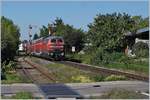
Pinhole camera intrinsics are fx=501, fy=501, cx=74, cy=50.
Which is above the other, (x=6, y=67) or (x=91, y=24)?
(x=91, y=24)

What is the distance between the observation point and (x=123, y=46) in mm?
68562

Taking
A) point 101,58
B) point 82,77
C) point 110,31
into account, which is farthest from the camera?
point 110,31

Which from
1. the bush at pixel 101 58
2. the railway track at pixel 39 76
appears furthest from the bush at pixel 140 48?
the railway track at pixel 39 76

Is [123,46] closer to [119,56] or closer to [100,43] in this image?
[100,43]

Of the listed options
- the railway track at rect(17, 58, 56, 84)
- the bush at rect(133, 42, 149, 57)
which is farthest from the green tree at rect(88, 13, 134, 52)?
the railway track at rect(17, 58, 56, 84)

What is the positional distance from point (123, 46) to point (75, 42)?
29.7 m

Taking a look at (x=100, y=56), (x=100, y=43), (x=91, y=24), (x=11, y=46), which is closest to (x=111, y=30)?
(x=100, y=43)

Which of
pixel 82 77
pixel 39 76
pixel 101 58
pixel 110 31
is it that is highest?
pixel 110 31

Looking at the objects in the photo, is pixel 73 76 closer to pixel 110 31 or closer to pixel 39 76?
pixel 39 76

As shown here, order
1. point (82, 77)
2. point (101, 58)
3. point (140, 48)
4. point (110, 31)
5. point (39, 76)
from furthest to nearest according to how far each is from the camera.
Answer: point (110, 31), point (140, 48), point (101, 58), point (39, 76), point (82, 77)

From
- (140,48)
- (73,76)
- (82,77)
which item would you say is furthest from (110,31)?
(82,77)

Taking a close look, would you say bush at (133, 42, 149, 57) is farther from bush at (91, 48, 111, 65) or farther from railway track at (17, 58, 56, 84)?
railway track at (17, 58, 56, 84)

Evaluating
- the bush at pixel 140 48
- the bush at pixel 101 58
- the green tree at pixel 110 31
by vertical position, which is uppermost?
the green tree at pixel 110 31

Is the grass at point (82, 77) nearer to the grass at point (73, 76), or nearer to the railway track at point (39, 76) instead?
the grass at point (73, 76)
